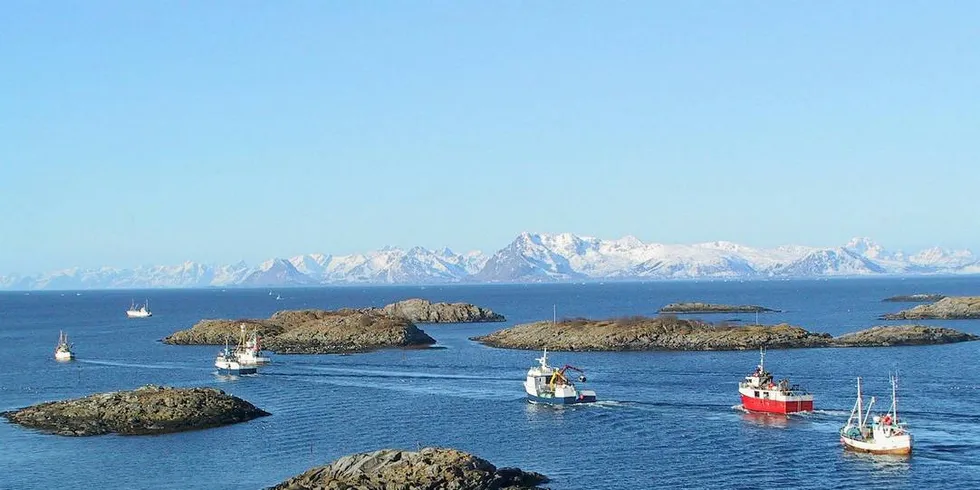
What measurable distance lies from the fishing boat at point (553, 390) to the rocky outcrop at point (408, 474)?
110 ft

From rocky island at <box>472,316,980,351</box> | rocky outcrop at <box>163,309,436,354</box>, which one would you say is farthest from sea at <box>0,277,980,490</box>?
rocky outcrop at <box>163,309,436,354</box>

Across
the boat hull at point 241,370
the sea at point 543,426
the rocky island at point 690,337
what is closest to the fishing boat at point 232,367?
the boat hull at point 241,370

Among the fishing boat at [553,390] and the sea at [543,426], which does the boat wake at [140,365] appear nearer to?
the sea at [543,426]

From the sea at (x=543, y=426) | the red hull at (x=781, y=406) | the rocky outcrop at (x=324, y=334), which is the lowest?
the sea at (x=543, y=426)

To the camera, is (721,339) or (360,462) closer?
(360,462)

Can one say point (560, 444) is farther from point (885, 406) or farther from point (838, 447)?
point (885, 406)

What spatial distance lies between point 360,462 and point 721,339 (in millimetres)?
104517

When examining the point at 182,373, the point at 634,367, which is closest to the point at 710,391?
the point at 634,367

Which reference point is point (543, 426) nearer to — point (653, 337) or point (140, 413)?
point (140, 413)

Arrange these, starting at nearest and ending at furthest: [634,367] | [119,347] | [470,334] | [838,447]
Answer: [838,447], [634,367], [119,347], [470,334]

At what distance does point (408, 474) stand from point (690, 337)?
106049 millimetres

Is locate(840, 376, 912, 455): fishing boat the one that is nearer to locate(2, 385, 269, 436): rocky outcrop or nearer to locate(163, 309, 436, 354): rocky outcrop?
locate(2, 385, 269, 436): rocky outcrop

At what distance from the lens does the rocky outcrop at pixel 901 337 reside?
15300 centimetres

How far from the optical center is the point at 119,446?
75438 mm
